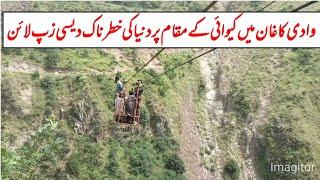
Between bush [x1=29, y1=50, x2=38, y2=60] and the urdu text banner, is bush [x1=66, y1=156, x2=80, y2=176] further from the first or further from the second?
the urdu text banner

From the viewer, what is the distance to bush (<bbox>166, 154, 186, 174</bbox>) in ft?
150

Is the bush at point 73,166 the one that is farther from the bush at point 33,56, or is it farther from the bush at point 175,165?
the bush at point 33,56

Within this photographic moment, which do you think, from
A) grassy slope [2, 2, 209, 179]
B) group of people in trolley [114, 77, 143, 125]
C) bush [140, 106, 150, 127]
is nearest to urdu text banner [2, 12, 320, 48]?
group of people in trolley [114, 77, 143, 125]

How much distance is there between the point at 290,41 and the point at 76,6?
44.7m

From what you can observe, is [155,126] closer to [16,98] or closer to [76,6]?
[16,98]

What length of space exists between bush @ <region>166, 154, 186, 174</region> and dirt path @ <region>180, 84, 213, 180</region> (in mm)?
1324

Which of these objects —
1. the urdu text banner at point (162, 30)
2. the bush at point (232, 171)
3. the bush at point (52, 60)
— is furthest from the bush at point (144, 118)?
the urdu text banner at point (162, 30)

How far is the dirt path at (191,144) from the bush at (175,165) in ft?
4.34

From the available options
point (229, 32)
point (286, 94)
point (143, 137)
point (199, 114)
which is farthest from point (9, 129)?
point (229, 32)

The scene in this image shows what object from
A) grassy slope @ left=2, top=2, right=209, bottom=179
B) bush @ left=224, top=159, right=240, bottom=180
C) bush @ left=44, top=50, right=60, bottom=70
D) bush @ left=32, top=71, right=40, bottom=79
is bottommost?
bush @ left=224, top=159, right=240, bottom=180

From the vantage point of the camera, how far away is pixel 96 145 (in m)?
44.9

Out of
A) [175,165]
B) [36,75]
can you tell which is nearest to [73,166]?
[175,165]

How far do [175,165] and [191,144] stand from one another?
4.85 metres

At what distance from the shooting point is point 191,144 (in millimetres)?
50156
